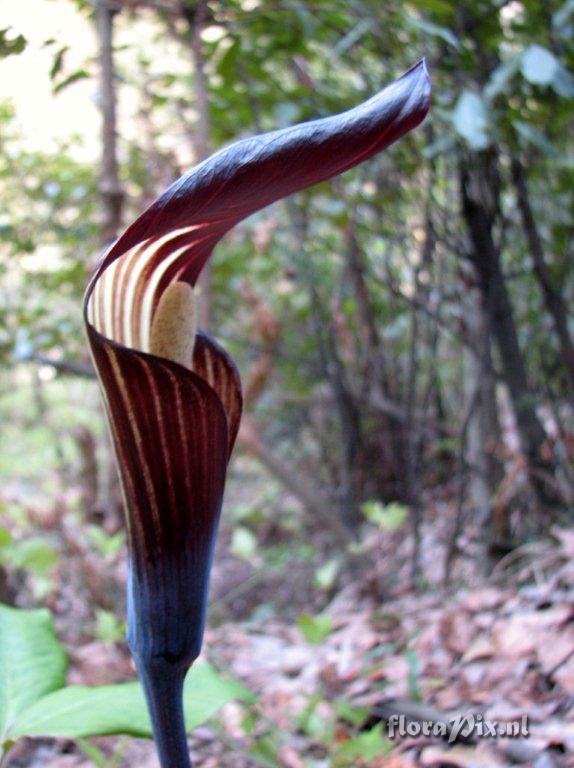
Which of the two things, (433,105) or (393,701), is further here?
(433,105)

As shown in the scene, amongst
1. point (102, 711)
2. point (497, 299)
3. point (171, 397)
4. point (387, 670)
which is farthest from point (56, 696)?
point (497, 299)

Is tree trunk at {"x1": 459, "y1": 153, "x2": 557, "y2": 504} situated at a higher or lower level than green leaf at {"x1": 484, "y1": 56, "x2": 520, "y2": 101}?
lower

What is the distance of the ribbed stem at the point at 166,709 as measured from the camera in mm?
681

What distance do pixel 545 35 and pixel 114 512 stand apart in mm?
1821

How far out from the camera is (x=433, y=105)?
5.55 ft

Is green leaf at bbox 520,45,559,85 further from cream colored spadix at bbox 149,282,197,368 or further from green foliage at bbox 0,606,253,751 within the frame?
green foliage at bbox 0,606,253,751

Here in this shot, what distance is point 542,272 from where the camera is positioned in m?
1.94

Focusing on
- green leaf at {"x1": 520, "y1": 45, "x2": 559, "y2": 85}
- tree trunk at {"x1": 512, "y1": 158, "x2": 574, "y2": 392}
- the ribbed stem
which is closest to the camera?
the ribbed stem

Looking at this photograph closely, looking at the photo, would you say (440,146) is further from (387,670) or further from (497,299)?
(387,670)

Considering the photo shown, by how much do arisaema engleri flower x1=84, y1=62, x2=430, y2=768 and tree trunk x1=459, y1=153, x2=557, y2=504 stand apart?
1.30m

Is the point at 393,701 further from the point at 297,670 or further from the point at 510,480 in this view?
the point at 510,480

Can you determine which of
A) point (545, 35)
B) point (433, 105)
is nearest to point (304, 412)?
point (433, 105)

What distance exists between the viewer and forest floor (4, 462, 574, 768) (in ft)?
3.72

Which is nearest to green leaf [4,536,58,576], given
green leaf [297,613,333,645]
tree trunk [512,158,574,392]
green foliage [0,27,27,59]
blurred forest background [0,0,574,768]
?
blurred forest background [0,0,574,768]
